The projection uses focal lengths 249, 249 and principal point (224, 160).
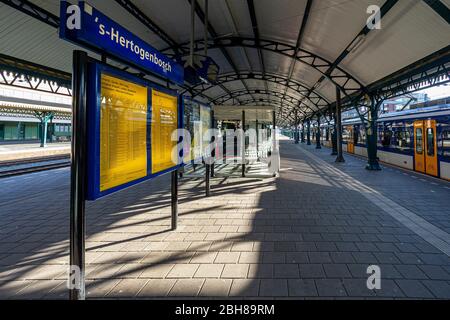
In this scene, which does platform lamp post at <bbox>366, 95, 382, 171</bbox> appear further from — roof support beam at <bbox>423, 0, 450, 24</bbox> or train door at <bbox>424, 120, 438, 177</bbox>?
roof support beam at <bbox>423, 0, 450, 24</bbox>

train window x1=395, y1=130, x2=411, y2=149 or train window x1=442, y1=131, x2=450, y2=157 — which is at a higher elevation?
train window x1=395, y1=130, x2=411, y2=149

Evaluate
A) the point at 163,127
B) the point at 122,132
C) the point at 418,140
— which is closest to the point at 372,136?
the point at 418,140

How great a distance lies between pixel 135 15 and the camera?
8.68 metres

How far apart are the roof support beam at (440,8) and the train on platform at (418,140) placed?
13.9 ft

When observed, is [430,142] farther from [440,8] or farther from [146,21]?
[146,21]

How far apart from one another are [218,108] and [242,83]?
580 inches

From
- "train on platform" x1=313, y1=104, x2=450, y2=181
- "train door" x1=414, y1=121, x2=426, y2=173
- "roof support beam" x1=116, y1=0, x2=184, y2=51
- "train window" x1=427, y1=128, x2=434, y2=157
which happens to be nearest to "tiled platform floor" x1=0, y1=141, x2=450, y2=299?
"train on platform" x1=313, y1=104, x2=450, y2=181

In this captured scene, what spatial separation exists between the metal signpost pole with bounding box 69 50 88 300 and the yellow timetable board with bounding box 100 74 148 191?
0.88 ft

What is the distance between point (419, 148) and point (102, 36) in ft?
A: 40.2

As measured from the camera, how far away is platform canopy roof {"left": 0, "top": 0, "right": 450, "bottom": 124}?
719 cm

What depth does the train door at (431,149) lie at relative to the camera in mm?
9359

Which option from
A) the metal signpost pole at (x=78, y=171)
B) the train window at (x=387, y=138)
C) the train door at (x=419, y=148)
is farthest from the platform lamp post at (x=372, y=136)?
the metal signpost pole at (x=78, y=171)
